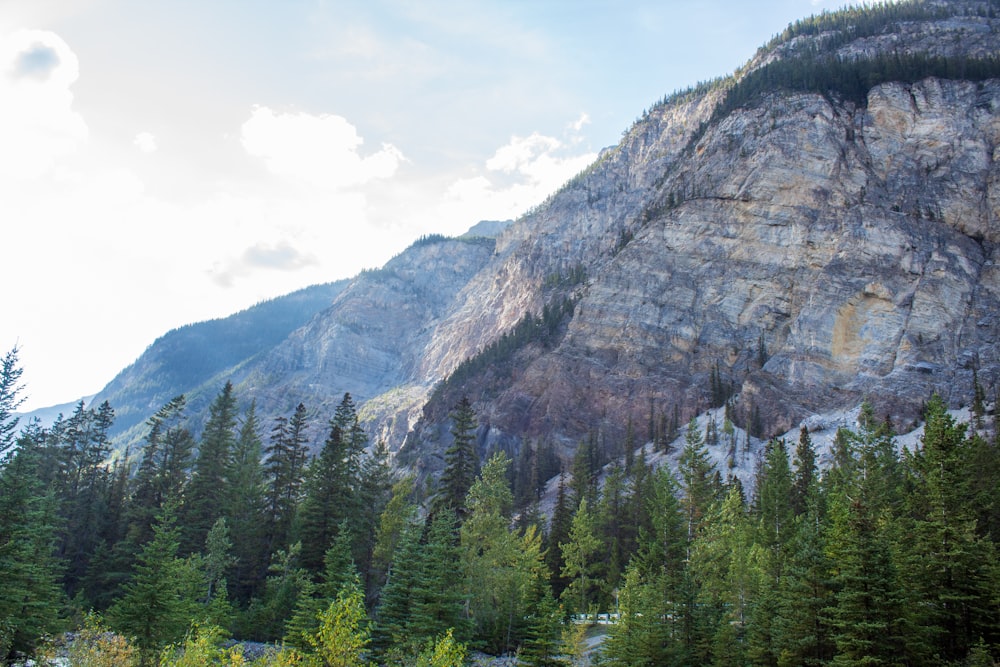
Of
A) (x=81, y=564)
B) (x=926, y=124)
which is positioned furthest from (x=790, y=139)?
(x=81, y=564)

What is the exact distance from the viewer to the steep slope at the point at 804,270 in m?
113

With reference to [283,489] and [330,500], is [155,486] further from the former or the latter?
[330,500]

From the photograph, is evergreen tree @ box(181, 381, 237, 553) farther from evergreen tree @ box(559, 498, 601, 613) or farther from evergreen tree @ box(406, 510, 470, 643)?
evergreen tree @ box(559, 498, 601, 613)

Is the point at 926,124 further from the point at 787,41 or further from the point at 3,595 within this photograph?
the point at 3,595

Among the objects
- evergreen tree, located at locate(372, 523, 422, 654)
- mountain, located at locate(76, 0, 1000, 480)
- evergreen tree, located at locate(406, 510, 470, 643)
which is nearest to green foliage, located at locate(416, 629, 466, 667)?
evergreen tree, located at locate(406, 510, 470, 643)

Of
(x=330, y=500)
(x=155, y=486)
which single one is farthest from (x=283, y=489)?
(x=155, y=486)

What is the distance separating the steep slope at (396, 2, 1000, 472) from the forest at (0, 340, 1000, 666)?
46.8m

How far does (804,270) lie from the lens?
126625 millimetres

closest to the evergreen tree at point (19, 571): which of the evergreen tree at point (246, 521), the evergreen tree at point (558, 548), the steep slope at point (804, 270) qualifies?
the evergreen tree at point (246, 521)

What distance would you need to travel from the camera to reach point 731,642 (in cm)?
3111

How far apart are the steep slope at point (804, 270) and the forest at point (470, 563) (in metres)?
46.8

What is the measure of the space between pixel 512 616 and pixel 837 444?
5233 cm

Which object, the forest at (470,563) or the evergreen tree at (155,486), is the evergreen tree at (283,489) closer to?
the forest at (470,563)

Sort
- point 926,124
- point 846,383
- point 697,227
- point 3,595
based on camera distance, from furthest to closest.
→ 1. point 697,227
2. point 926,124
3. point 846,383
4. point 3,595
